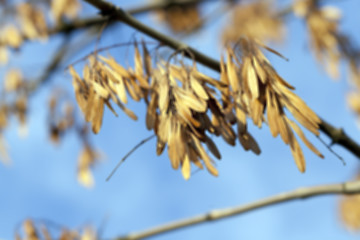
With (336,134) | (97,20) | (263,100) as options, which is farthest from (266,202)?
(97,20)

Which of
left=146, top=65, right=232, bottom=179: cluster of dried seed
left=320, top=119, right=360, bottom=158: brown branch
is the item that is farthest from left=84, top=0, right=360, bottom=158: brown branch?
left=146, top=65, right=232, bottom=179: cluster of dried seed

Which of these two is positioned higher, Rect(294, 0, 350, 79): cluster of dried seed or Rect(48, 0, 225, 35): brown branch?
Rect(48, 0, 225, 35): brown branch

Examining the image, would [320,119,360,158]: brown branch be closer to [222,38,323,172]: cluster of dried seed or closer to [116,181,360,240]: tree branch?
[116,181,360,240]: tree branch

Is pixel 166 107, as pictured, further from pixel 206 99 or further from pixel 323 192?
pixel 323 192

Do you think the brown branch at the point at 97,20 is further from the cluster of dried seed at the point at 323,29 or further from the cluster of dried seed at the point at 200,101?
the cluster of dried seed at the point at 200,101

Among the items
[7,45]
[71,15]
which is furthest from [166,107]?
[7,45]

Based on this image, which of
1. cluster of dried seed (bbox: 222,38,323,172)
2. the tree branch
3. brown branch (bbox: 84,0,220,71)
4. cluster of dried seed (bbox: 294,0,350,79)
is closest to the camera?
cluster of dried seed (bbox: 222,38,323,172)

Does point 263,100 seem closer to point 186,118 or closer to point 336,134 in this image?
point 186,118
